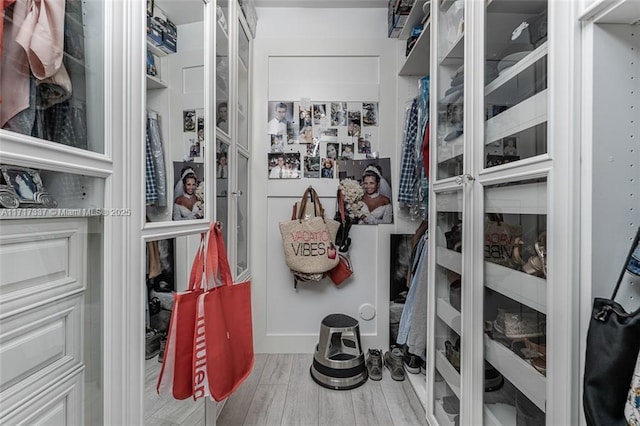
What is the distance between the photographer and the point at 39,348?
0.58 m

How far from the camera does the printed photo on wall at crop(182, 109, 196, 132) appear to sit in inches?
41.1

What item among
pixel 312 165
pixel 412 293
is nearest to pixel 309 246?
pixel 312 165

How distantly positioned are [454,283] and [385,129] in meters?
1.22

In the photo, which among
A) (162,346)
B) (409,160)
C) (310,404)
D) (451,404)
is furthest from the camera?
(409,160)

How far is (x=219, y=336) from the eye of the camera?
96 centimetres

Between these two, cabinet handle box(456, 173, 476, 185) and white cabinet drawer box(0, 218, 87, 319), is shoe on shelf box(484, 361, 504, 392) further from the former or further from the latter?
white cabinet drawer box(0, 218, 87, 319)

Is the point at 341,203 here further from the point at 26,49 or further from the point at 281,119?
the point at 26,49

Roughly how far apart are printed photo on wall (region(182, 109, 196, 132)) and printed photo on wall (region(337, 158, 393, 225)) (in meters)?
1.14

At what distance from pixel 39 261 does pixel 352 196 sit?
64.9 inches

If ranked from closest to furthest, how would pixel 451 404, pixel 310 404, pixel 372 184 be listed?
pixel 451 404 → pixel 310 404 → pixel 372 184

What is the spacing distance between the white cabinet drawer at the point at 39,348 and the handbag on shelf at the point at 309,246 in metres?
1.29

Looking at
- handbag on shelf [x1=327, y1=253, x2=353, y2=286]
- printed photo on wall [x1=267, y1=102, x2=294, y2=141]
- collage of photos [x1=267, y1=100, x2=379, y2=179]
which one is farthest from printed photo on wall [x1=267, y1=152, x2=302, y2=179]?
handbag on shelf [x1=327, y1=253, x2=353, y2=286]

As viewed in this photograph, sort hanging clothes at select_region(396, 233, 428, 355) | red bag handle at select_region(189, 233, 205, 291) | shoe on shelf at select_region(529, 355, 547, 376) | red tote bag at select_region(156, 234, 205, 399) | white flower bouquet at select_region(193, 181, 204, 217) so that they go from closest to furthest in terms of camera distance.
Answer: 1. shoe on shelf at select_region(529, 355, 547, 376)
2. red tote bag at select_region(156, 234, 205, 399)
3. red bag handle at select_region(189, 233, 205, 291)
4. white flower bouquet at select_region(193, 181, 204, 217)
5. hanging clothes at select_region(396, 233, 428, 355)

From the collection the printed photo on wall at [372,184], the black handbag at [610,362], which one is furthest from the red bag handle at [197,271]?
the printed photo on wall at [372,184]
